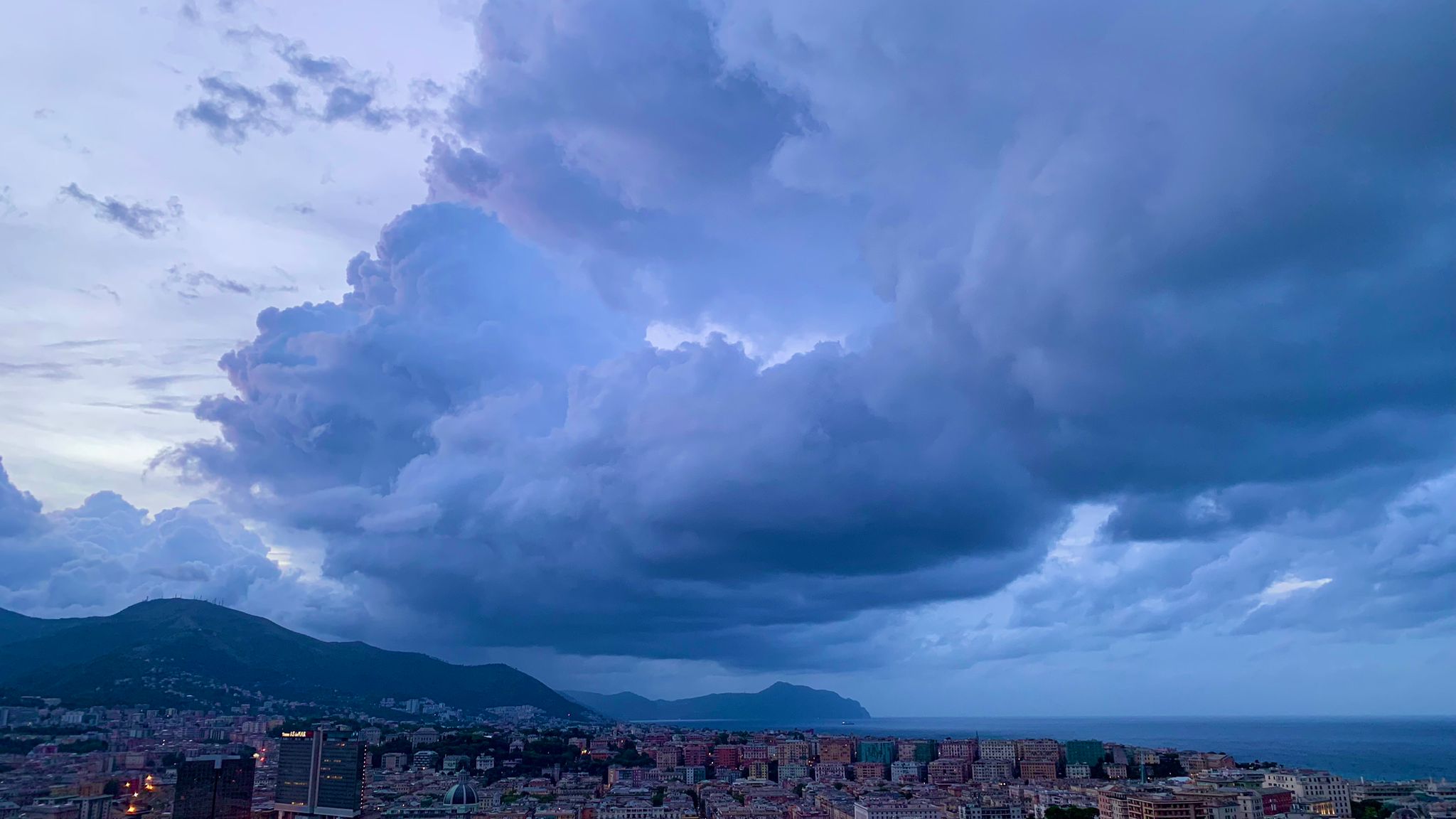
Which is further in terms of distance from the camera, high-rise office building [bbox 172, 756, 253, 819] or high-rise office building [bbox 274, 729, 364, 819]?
high-rise office building [bbox 274, 729, 364, 819]

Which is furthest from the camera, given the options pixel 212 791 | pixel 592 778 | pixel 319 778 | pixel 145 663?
pixel 145 663

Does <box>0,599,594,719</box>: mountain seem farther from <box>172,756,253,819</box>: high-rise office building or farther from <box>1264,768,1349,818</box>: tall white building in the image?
<box>1264,768,1349,818</box>: tall white building

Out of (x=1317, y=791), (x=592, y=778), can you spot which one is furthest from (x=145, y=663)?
(x=1317, y=791)

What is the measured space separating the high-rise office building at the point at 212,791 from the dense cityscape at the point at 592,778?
98 mm

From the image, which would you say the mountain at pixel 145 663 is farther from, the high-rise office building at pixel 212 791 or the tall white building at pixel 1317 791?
the tall white building at pixel 1317 791

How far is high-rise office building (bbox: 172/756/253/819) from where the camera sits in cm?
6344

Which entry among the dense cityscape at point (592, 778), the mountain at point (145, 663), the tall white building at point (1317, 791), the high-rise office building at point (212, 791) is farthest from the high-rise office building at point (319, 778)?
the mountain at point (145, 663)

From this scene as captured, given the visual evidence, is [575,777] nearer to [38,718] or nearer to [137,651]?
[38,718]

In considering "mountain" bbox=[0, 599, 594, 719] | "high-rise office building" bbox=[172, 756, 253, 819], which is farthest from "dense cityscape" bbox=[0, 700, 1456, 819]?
"mountain" bbox=[0, 599, 594, 719]

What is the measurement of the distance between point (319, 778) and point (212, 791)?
6.84m

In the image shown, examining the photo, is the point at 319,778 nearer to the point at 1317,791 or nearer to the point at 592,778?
the point at 592,778

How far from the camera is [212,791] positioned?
2552 inches

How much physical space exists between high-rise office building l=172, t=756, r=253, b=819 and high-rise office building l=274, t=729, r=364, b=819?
2.73m

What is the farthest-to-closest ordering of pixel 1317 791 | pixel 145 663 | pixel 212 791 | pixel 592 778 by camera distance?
pixel 145 663, pixel 592 778, pixel 1317 791, pixel 212 791
